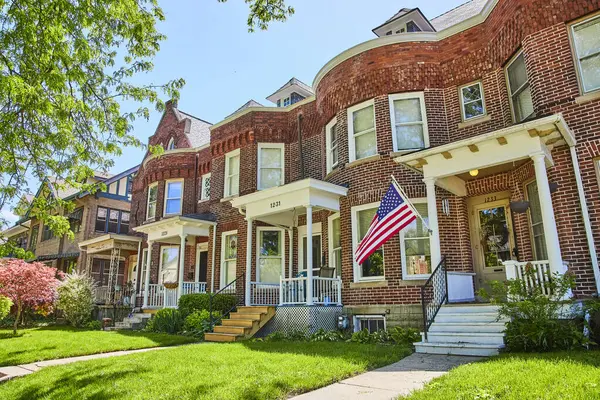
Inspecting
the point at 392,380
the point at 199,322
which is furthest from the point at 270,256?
the point at 392,380

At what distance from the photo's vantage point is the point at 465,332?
8164 mm

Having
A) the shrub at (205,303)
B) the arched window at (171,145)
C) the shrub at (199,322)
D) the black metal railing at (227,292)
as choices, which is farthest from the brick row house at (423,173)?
the arched window at (171,145)

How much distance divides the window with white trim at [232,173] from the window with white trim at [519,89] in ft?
33.2

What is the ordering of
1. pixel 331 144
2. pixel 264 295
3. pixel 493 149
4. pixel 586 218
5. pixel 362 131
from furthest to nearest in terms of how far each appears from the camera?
pixel 264 295
pixel 331 144
pixel 362 131
pixel 493 149
pixel 586 218

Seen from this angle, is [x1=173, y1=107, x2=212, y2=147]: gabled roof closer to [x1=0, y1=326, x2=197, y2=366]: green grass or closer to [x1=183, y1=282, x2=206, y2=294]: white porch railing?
[x1=183, y1=282, x2=206, y2=294]: white porch railing

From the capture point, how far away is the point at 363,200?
1212cm

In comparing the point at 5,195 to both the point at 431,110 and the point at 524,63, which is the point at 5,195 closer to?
the point at 431,110

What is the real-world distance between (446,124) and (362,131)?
234cm

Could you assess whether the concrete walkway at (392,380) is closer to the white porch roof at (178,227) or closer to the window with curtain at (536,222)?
the window with curtain at (536,222)

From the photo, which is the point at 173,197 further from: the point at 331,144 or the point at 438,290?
the point at 438,290

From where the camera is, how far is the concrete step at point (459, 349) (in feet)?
23.9

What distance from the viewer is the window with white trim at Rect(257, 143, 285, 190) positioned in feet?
54.2

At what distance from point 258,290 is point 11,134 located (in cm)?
933

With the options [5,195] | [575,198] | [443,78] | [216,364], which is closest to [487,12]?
[443,78]
